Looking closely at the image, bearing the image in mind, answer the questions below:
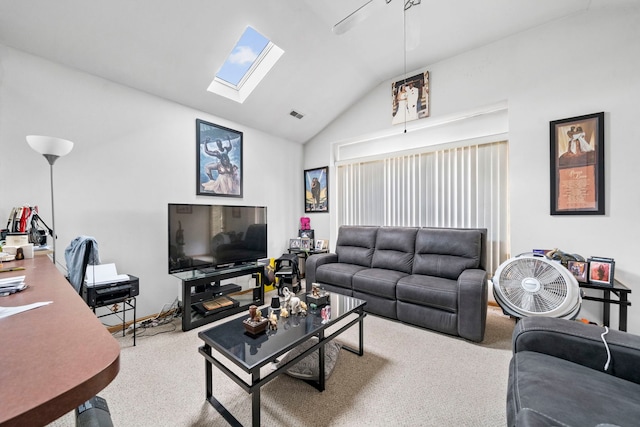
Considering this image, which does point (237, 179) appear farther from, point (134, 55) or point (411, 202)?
point (411, 202)

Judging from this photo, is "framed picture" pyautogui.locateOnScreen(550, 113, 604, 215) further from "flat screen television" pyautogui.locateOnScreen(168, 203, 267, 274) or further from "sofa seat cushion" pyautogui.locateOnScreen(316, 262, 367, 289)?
"flat screen television" pyautogui.locateOnScreen(168, 203, 267, 274)

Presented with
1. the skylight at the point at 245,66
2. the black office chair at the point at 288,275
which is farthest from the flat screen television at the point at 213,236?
the skylight at the point at 245,66

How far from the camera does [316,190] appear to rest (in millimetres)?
4742

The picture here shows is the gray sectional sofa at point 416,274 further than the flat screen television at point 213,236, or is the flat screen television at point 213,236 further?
the flat screen television at point 213,236

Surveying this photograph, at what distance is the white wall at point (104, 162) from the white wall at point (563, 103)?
11.3ft

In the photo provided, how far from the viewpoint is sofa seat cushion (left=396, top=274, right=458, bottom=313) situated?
243 centimetres

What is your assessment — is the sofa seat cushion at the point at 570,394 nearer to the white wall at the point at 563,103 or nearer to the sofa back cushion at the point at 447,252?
the sofa back cushion at the point at 447,252

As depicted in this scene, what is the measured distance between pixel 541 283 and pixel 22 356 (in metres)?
2.83

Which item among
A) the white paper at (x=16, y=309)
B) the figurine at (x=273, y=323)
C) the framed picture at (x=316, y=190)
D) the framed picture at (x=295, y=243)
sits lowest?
the figurine at (x=273, y=323)

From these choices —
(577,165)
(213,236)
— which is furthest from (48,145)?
(577,165)

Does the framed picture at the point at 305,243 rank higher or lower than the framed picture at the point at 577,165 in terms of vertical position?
lower

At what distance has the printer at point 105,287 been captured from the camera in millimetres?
2062

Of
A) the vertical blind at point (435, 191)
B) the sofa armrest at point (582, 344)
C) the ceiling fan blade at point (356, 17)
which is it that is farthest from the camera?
the vertical blind at point (435, 191)

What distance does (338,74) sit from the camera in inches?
137
